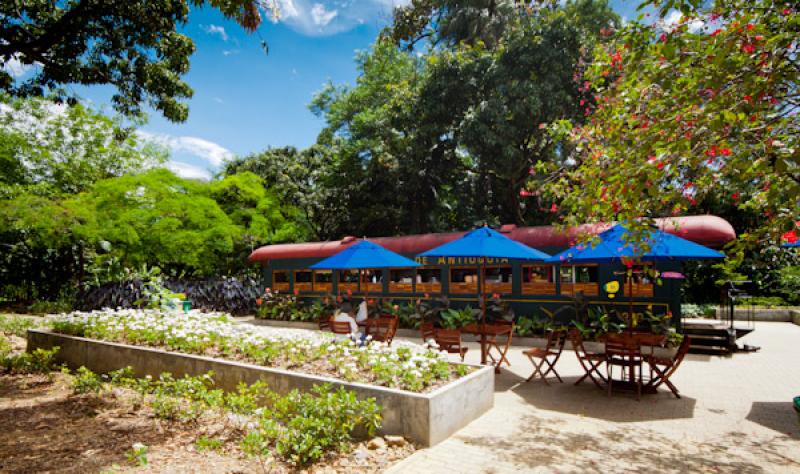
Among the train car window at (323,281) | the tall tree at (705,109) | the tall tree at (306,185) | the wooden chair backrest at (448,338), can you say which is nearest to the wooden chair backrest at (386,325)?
the wooden chair backrest at (448,338)

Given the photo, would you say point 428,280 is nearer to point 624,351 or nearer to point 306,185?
point 624,351

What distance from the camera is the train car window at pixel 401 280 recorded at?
13.9m

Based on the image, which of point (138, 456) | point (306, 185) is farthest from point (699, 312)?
point (306, 185)

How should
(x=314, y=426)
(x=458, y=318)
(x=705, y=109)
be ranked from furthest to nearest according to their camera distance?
(x=458, y=318) → (x=314, y=426) → (x=705, y=109)

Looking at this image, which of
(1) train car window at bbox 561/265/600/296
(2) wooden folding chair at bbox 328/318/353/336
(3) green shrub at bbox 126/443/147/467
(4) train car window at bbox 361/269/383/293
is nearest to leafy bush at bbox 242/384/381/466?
(3) green shrub at bbox 126/443/147/467

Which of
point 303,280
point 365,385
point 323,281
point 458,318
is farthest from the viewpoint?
point 303,280

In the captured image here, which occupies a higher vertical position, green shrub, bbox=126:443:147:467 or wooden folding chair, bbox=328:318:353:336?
wooden folding chair, bbox=328:318:353:336

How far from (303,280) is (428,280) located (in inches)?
211

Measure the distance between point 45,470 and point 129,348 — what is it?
346 cm

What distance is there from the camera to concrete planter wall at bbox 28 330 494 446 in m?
4.39

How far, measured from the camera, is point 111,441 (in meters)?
4.52

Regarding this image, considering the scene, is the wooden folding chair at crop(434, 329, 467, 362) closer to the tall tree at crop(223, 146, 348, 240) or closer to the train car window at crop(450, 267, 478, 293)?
the train car window at crop(450, 267, 478, 293)

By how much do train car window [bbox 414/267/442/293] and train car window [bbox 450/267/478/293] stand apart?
43 centimetres

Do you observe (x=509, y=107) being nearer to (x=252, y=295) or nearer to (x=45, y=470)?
(x=252, y=295)
